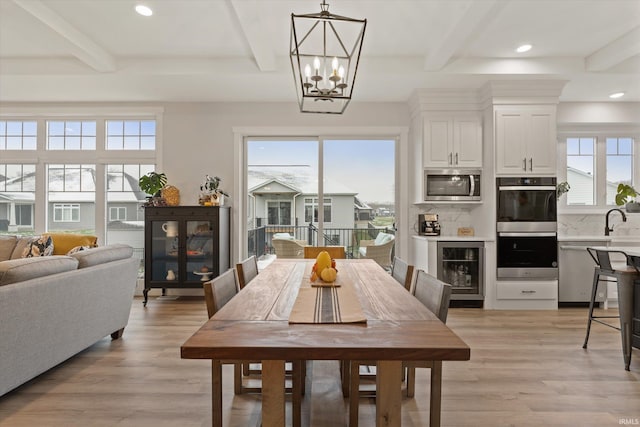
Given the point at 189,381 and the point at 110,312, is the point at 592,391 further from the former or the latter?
the point at 110,312

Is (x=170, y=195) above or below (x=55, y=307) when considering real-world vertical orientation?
above

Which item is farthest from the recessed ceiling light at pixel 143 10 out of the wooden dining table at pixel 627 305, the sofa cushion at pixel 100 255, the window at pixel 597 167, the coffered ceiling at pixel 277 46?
the window at pixel 597 167

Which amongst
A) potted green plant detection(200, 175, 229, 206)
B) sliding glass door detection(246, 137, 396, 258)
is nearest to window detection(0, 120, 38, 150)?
potted green plant detection(200, 175, 229, 206)

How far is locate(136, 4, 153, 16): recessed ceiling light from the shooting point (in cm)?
299

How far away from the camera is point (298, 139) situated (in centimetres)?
509

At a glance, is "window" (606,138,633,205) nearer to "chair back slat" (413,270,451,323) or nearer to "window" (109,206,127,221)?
"chair back slat" (413,270,451,323)

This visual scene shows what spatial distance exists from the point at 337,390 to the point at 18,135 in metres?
5.62

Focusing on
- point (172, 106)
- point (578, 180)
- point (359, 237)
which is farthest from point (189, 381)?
point (578, 180)

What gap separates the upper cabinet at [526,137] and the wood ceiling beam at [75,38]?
14.2 feet

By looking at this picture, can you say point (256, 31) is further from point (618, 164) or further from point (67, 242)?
point (618, 164)

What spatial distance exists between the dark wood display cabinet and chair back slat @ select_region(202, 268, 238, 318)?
2576mm

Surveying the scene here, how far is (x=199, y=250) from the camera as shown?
15.2 feet

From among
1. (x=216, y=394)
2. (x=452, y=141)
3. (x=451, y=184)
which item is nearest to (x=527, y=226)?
(x=451, y=184)

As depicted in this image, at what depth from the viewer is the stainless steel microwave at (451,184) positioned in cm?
455
